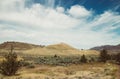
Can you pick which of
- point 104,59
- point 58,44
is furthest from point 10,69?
point 58,44

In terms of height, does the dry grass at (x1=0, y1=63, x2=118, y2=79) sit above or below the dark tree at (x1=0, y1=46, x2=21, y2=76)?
below

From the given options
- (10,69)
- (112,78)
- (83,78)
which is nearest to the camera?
(112,78)

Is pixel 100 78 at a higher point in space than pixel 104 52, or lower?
lower

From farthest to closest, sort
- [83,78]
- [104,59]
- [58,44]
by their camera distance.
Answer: [58,44] < [104,59] < [83,78]

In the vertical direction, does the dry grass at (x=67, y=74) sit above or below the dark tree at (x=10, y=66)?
below

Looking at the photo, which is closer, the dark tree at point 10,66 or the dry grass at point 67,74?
the dry grass at point 67,74

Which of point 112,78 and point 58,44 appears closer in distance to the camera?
point 112,78

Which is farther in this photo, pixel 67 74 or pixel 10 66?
pixel 10 66

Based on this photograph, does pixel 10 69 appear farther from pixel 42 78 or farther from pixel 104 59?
pixel 104 59

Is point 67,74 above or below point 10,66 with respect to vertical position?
below

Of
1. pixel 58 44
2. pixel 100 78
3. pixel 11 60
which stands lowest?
pixel 100 78

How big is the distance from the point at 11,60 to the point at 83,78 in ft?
34.8

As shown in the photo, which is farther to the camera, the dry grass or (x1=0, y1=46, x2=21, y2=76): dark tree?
(x1=0, y1=46, x2=21, y2=76): dark tree

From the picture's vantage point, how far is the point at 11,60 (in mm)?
29984
